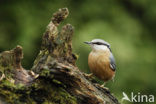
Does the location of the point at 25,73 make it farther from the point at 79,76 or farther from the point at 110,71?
the point at 110,71

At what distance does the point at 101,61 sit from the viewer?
14.5ft

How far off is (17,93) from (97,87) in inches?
35.2

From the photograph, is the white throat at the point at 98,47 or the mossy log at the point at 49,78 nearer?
the mossy log at the point at 49,78

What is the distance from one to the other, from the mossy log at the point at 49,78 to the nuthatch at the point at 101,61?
0.69 meters

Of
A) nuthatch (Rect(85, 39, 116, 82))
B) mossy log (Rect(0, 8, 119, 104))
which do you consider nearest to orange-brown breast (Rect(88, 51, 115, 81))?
nuthatch (Rect(85, 39, 116, 82))

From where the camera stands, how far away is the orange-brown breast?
14.4 ft

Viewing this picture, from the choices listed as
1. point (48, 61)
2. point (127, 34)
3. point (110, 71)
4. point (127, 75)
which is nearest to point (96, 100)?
point (48, 61)

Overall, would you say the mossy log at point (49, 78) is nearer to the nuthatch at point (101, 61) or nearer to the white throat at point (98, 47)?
the nuthatch at point (101, 61)

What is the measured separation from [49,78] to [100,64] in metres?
1.17

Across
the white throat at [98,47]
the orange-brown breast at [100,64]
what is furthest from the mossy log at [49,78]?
the white throat at [98,47]

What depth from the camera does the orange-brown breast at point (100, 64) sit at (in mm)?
4402

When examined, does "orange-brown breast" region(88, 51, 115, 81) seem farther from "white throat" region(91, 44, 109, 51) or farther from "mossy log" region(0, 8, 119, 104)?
"mossy log" region(0, 8, 119, 104)

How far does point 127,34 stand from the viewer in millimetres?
6496

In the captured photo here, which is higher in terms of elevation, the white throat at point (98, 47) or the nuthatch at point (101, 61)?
the white throat at point (98, 47)
